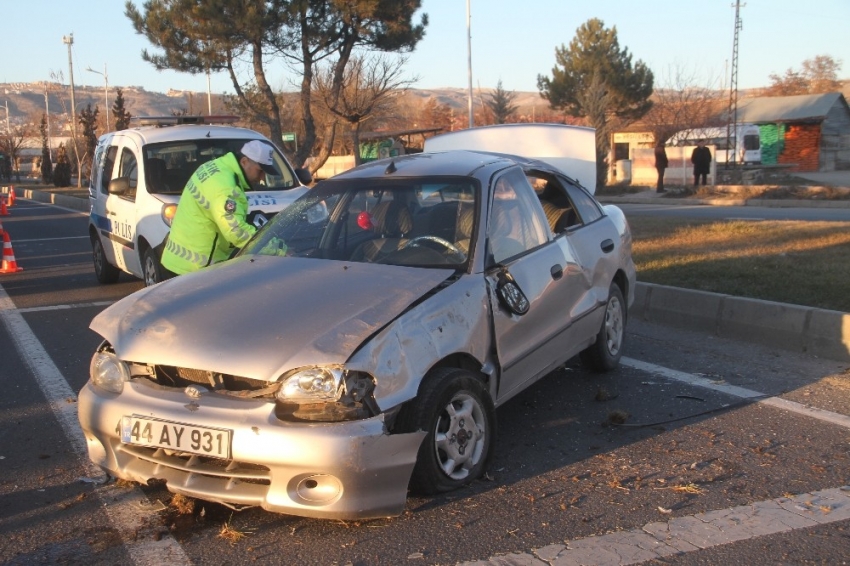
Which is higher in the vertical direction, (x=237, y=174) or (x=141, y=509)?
(x=237, y=174)

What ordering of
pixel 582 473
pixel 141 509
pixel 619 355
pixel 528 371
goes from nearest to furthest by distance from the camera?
pixel 141 509, pixel 582 473, pixel 528 371, pixel 619 355

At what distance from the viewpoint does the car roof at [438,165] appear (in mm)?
5387

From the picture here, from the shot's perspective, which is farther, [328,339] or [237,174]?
[237,174]

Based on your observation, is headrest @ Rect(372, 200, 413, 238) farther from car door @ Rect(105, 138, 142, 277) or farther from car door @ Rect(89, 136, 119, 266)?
car door @ Rect(89, 136, 119, 266)

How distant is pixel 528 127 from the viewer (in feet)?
36.7

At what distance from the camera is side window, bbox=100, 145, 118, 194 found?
34.8ft

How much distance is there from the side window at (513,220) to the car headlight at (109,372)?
201 centimetres

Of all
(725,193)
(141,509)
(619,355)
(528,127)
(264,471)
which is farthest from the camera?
(725,193)

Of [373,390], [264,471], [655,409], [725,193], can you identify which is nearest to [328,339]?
[373,390]

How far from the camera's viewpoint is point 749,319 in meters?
7.80

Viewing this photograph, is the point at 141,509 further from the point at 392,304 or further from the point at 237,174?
the point at 237,174

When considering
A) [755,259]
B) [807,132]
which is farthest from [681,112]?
[755,259]

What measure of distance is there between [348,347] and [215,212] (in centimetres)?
284

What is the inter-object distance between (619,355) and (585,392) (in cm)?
68
